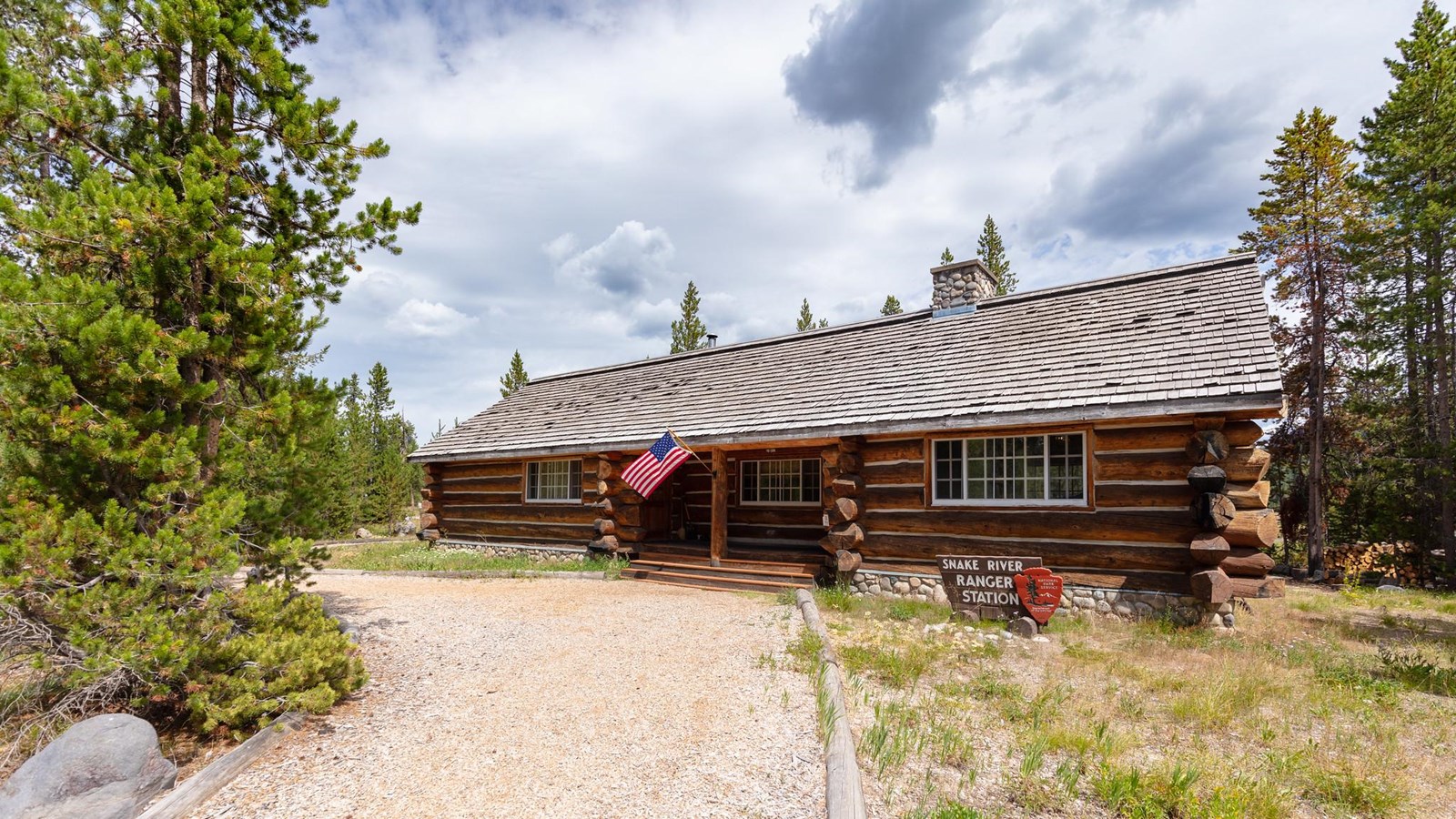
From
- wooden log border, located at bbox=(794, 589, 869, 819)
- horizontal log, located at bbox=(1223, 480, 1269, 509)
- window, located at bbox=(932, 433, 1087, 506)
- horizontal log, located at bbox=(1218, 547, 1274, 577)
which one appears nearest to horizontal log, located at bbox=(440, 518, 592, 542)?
window, located at bbox=(932, 433, 1087, 506)

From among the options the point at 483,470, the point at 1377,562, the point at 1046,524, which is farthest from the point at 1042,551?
the point at 1377,562

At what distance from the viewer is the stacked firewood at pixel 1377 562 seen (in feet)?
53.1

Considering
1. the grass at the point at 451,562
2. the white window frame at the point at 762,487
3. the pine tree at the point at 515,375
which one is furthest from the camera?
the pine tree at the point at 515,375

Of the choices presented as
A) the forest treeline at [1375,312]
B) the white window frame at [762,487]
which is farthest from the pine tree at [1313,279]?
the white window frame at [762,487]

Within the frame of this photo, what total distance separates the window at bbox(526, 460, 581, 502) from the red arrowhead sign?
33.4ft

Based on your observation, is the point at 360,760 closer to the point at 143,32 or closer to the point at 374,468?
the point at 143,32

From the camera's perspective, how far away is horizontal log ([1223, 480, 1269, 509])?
8008 millimetres

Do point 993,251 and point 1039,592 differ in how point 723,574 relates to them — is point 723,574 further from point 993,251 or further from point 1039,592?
point 993,251

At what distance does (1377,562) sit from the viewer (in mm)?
16922

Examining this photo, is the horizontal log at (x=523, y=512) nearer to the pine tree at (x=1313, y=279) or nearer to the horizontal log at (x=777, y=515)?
the horizontal log at (x=777, y=515)

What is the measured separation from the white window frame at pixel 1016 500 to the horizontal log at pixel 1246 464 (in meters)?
1.58

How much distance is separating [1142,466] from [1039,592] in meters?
2.37

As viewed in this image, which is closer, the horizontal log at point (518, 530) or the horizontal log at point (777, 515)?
the horizontal log at point (777, 515)

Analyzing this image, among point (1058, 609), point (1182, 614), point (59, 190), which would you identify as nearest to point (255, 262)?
point (59, 190)
